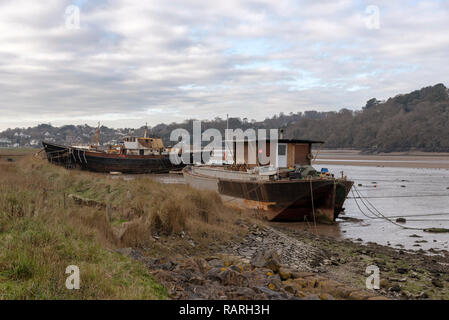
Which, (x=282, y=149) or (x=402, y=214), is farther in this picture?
(x=402, y=214)

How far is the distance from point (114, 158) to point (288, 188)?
122 feet

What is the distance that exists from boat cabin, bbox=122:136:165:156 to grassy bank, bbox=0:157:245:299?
128 ft

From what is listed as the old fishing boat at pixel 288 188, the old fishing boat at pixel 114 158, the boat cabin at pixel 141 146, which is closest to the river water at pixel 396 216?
the old fishing boat at pixel 288 188

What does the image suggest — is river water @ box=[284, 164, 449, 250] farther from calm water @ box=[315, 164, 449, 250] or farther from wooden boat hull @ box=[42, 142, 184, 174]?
wooden boat hull @ box=[42, 142, 184, 174]

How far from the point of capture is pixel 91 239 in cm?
837

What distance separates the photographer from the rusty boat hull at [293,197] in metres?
18.5

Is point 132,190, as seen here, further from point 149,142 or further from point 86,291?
point 149,142

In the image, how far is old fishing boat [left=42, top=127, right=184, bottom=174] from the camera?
50.9m

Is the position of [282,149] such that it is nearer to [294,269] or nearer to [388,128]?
[294,269]

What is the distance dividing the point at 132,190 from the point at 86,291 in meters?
13.0

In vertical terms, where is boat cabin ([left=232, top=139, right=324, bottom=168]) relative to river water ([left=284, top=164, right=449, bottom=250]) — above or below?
above

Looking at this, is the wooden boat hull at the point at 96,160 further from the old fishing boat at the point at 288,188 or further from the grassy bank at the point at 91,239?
the grassy bank at the point at 91,239

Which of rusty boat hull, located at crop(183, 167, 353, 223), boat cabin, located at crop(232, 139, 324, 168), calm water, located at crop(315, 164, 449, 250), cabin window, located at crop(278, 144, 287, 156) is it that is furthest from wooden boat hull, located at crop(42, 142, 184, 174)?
cabin window, located at crop(278, 144, 287, 156)

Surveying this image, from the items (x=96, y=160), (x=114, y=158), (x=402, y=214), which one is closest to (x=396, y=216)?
(x=402, y=214)
